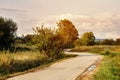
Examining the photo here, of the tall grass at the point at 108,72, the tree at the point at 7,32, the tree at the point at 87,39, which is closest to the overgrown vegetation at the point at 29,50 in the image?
the tree at the point at 7,32

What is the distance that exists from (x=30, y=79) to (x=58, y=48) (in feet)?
95.5

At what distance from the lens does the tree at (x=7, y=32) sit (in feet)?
181

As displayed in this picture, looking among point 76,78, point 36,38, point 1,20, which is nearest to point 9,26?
point 1,20

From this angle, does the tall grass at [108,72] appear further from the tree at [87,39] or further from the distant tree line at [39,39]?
the tree at [87,39]

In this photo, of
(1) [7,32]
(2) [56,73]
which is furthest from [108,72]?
(1) [7,32]

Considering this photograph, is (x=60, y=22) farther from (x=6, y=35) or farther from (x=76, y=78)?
(x=76, y=78)

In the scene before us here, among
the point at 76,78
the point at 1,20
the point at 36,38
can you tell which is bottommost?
the point at 76,78

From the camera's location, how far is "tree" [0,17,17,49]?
5526cm

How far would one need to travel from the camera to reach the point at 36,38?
160ft

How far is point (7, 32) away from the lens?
188ft

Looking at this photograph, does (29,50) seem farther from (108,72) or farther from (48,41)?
(108,72)

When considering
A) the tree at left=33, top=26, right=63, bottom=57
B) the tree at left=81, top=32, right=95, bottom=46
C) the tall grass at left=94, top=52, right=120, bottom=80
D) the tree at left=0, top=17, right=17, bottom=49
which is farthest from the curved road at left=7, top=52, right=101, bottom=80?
the tree at left=81, top=32, right=95, bottom=46

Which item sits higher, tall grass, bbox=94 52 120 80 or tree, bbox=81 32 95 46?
tree, bbox=81 32 95 46

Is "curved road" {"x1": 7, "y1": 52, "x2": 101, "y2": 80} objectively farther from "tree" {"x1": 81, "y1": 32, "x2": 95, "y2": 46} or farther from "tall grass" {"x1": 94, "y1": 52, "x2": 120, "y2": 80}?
"tree" {"x1": 81, "y1": 32, "x2": 95, "y2": 46}
